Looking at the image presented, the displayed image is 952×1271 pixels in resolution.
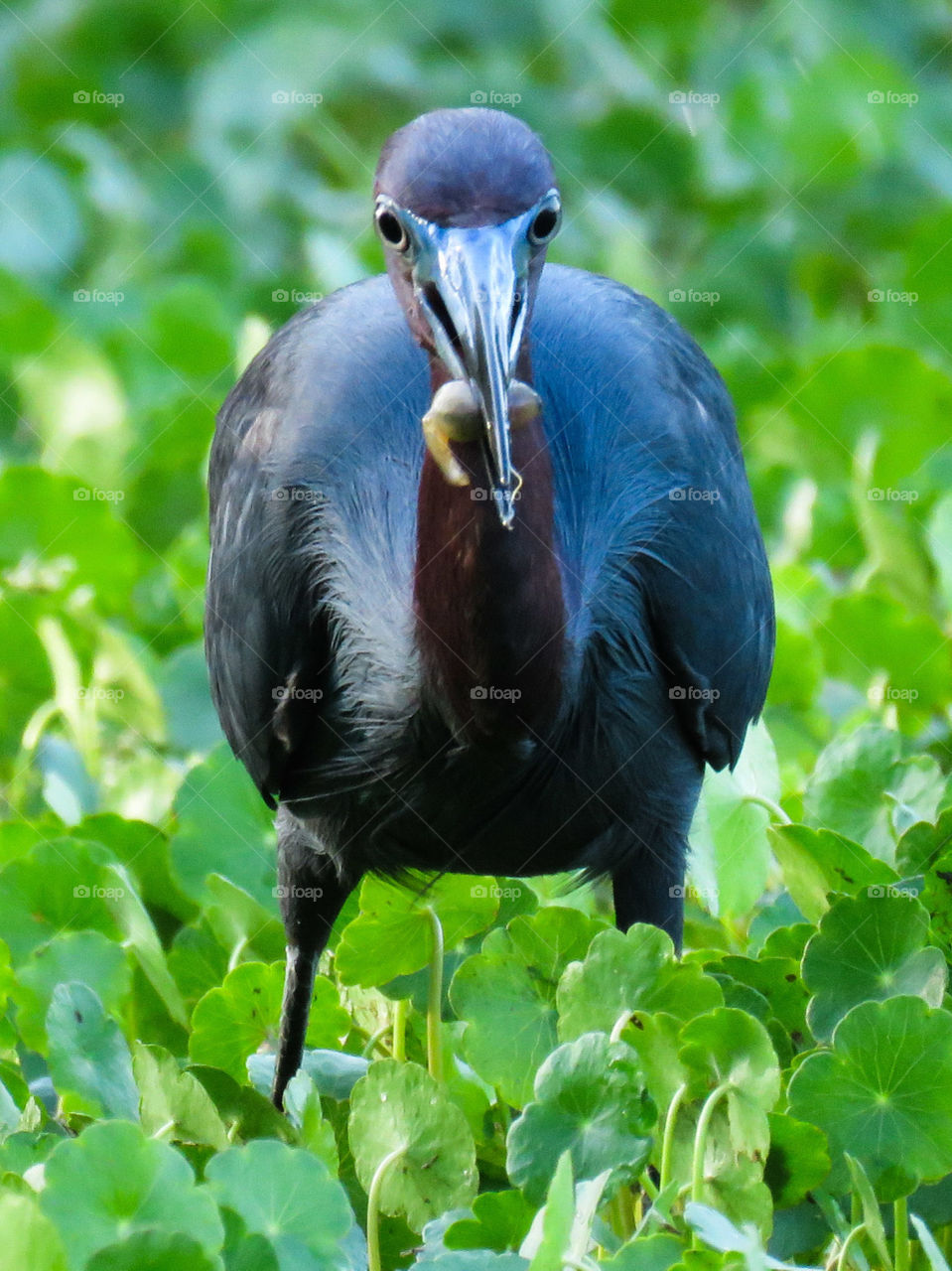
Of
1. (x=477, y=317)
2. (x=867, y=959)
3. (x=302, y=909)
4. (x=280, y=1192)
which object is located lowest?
(x=302, y=909)

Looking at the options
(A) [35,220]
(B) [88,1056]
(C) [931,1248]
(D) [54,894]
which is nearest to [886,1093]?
(C) [931,1248]

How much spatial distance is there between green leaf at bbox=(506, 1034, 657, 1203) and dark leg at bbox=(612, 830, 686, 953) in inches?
28.1

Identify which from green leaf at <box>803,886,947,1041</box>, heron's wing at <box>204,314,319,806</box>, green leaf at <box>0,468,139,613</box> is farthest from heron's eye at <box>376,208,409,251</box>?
green leaf at <box>0,468,139,613</box>

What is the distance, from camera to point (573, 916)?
8.88 ft

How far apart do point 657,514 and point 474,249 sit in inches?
30.5

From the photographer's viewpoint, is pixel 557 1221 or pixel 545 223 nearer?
pixel 557 1221

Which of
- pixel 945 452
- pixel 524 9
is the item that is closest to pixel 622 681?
pixel 945 452

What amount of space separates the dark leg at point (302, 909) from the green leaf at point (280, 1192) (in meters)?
0.96

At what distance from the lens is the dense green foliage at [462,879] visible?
7.70 feet

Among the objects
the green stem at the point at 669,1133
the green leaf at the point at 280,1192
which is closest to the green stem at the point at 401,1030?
the green stem at the point at 669,1133

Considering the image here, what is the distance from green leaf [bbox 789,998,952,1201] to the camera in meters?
2.35

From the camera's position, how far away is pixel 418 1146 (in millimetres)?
2496

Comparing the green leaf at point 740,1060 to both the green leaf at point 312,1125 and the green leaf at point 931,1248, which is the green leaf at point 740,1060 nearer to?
the green leaf at point 931,1248

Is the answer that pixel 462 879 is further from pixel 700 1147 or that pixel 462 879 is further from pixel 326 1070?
pixel 700 1147
